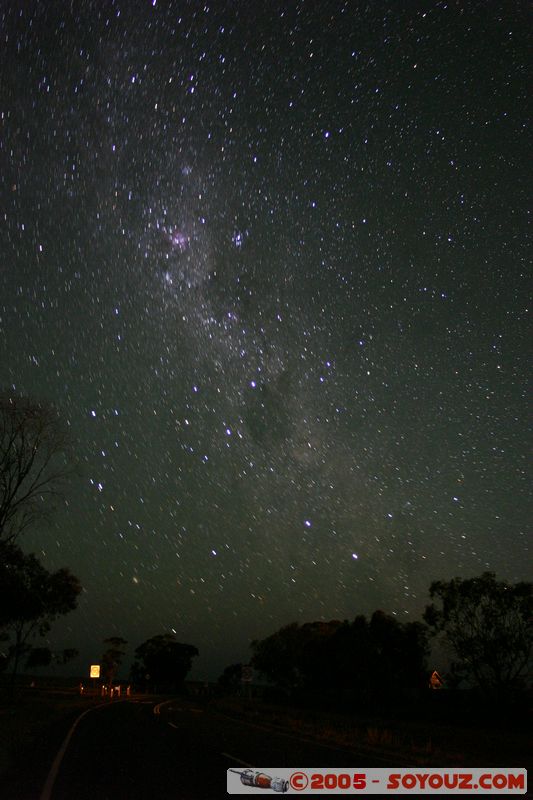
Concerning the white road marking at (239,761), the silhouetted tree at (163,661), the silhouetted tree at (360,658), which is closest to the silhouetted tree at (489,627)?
the silhouetted tree at (360,658)

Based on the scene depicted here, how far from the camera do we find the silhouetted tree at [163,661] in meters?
114

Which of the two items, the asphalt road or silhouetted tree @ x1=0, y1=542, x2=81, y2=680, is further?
silhouetted tree @ x1=0, y1=542, x2=81, y2=680

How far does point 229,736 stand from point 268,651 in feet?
211

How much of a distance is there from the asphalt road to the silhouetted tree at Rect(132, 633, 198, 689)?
9452 centimetres

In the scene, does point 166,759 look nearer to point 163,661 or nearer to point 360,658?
point 360,658

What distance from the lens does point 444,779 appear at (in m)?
13.7

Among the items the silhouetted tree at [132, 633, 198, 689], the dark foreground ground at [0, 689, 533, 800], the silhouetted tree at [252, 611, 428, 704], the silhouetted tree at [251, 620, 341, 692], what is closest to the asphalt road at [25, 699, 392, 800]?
the dark foreground ground at [0, 689, 533, 800]

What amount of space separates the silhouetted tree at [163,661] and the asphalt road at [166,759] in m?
94.5

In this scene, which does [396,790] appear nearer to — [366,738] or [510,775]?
[510,775]

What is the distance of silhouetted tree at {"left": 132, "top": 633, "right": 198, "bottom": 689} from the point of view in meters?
114

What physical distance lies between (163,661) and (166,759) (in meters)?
106

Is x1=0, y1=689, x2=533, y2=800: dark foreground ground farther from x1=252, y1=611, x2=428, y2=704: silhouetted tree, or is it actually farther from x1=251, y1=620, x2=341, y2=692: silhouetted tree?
x1=251, y1=620, x2=341, y2=692: silhouetted tree

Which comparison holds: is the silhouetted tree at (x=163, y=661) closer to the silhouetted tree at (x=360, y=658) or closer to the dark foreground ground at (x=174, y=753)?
the silhouetted tree at (x=360, y=658)

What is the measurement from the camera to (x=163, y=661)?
116m
